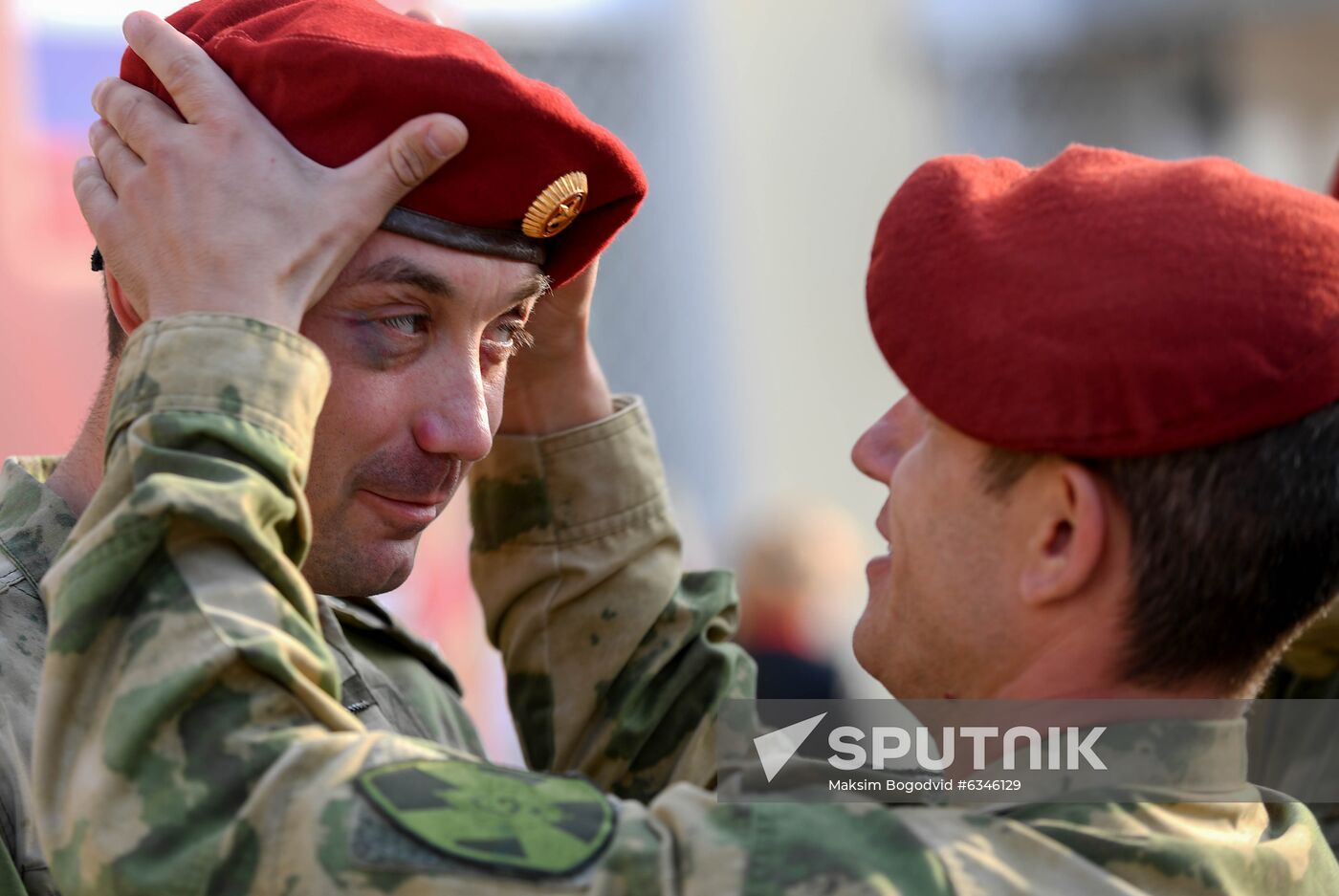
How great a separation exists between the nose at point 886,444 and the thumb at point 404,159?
634 mm

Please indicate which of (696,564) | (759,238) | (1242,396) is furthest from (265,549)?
(759,238)

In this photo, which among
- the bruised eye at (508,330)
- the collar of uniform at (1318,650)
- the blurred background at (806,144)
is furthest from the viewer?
the blurred background at (806,144)

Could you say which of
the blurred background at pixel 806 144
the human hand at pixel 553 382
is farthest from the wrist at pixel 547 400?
the blurred background at pixel 806 144

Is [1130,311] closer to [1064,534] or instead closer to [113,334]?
[1064,534]

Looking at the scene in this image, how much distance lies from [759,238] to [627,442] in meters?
5.42

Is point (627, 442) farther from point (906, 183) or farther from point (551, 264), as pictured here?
point (906, 183)

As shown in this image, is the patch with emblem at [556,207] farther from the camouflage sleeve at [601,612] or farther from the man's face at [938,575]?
the man's face at [938,575]

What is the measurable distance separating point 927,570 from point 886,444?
19cm

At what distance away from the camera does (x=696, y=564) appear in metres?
6.77

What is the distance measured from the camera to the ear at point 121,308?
2.01 meters

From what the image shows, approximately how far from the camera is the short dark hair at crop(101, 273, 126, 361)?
2.14 metres

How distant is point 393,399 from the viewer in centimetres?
211

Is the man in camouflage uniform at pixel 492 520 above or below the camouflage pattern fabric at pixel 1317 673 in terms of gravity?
above

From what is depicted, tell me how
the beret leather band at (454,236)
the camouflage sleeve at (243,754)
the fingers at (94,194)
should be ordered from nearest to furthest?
the camouflage sleeve at (243,754), the fingers at (94,194), the beret leather band at (454,236)
